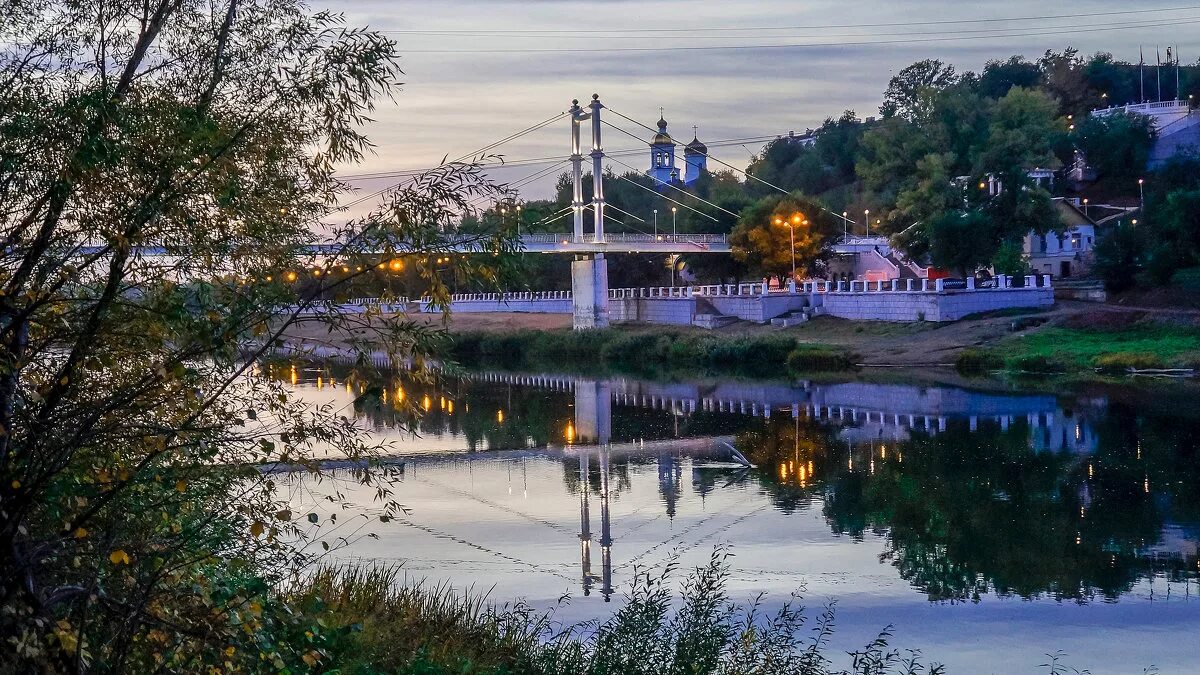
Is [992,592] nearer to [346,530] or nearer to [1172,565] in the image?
[1172,565]

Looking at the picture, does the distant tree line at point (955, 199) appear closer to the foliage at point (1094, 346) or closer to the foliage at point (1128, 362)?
the foliage at point (1094, 346)

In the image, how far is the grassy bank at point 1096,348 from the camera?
3356cm

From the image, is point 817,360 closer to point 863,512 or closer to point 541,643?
point 863,512

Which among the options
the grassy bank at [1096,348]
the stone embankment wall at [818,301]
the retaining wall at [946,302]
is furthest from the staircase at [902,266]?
the grassy bank at [1096,348]

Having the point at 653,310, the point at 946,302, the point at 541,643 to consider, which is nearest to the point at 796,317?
the point at 946,302

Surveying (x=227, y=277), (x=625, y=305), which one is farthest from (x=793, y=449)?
(x=625, y=305)

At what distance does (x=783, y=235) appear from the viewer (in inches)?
2206

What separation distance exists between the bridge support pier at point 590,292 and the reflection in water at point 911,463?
21.6 m

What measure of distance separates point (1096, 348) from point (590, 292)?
2551cm

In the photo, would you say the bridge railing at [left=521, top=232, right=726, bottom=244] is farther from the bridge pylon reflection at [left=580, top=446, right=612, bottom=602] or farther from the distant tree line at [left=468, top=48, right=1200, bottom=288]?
the bridge pylon reflection at [left=580, top=446, right=612, bottom=602]

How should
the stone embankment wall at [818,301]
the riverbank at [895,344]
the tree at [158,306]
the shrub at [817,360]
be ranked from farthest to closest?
the stone embankment wall at [818,301], the shrub at [817,360], the riverbank at [895,344], the tree at [158,306]

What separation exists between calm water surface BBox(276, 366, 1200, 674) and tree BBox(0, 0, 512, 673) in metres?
0.63

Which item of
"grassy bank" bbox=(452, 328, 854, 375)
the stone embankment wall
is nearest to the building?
the stone embankment wall

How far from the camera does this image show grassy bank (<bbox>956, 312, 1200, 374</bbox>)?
110 feet
